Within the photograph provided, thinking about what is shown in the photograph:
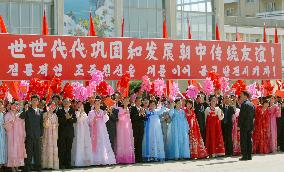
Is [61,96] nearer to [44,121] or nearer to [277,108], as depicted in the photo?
[44,121]

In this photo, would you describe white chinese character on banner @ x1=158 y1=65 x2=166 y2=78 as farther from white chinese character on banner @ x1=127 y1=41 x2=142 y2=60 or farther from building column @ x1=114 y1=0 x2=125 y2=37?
building column @ x1=114 y1=0 x2=125 y2=37

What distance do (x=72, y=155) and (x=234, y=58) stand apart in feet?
18.5

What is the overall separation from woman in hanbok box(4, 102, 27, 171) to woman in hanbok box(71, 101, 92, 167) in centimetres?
121

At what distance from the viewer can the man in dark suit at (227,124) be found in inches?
600

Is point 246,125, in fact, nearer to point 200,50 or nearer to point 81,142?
point 200,50

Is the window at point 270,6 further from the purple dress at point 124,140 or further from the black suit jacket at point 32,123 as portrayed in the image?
the black suit jacket at point 32,123

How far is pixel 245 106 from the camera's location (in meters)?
14.2

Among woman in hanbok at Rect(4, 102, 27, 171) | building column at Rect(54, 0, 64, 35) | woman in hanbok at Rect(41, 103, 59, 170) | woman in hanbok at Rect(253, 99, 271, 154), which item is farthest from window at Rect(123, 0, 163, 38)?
woman in hanbok at Rect(4, 102, 27, 171)

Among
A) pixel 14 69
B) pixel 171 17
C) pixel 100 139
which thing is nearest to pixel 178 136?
pixel 100 139

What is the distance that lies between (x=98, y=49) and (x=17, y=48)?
1936 mm

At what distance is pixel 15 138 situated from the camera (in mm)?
12562

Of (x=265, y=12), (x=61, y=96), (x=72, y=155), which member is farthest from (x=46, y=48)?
(x=265, y=12)

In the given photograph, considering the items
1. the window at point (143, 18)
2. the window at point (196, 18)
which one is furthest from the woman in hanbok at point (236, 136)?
the window at point (196, 18)

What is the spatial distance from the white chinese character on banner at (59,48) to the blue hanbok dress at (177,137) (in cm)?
285
